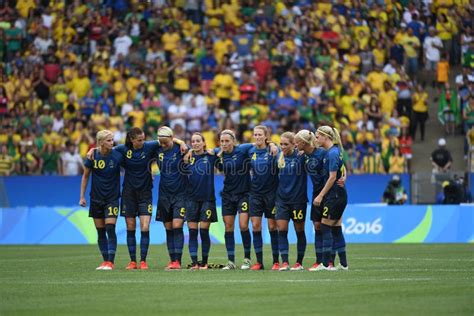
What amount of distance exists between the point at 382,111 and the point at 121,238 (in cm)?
1071

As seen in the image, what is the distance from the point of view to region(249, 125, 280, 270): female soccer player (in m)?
20.7

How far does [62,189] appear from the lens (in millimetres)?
33938

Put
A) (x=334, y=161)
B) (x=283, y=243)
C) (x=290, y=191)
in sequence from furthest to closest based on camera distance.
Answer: (x=283, y=243) < (x=290, y=191) < (x=334, y=161)

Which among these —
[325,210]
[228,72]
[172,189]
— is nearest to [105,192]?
[172,189]

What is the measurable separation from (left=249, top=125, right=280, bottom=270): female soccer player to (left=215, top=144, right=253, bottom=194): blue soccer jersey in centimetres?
14

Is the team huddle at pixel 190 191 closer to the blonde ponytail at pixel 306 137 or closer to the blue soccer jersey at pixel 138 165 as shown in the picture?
the blue soccer jersey at pixel 138 165

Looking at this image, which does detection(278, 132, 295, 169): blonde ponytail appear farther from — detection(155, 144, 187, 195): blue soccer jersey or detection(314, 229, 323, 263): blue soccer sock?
detection(155, 144, 187, 195): blue soccer jersey

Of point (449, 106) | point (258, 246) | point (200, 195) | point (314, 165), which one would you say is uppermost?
point (449, 106)

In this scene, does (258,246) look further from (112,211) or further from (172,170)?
(112,211)

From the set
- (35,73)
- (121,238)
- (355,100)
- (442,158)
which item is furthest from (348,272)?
(35,73)

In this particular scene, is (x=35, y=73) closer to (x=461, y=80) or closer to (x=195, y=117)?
(x=195, y=117)

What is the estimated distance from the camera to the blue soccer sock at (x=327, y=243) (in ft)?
64.0

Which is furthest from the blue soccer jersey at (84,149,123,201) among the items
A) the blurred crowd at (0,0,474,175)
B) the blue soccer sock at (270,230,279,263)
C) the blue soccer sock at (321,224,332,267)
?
the blurred crowd at (0,0,474,175)

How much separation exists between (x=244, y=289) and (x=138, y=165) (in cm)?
544
